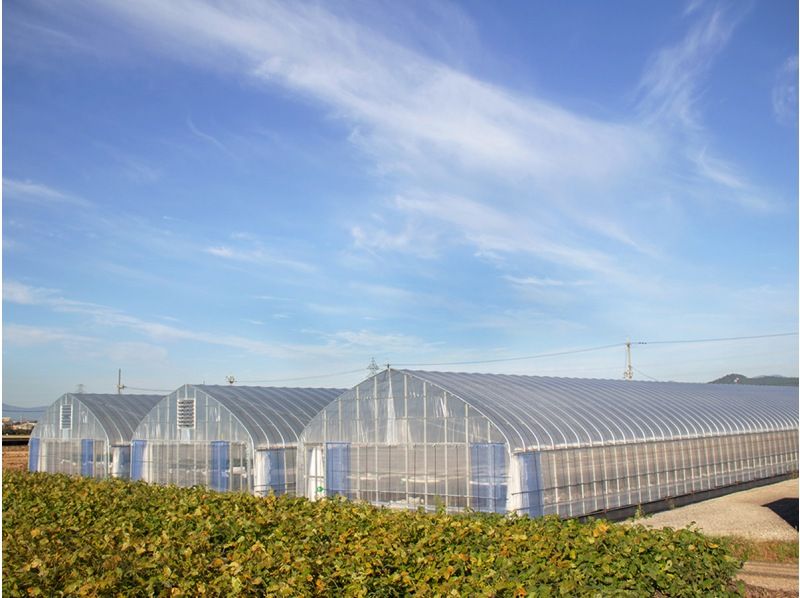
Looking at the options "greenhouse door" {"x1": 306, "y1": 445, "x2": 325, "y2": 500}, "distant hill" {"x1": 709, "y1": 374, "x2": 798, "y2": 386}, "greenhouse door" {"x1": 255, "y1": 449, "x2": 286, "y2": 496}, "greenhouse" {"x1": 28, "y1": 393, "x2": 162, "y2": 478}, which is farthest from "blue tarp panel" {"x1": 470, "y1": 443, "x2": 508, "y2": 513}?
"distant hill" {"x1": 709, "y1": 374, "x2": 798, "y2": 386}

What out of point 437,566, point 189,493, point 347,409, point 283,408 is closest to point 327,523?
point 437,566

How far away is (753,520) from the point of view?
3061 centimetres

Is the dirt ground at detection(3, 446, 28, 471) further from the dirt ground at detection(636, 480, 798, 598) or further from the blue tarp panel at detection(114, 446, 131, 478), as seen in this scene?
the dirt ground at detection(636, 480, 798, 598)

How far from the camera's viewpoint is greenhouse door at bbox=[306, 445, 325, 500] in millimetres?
32578

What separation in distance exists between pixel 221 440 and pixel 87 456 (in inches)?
501

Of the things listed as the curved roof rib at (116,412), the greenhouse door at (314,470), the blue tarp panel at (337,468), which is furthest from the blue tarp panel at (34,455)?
the blue tarp panel at (337,468)

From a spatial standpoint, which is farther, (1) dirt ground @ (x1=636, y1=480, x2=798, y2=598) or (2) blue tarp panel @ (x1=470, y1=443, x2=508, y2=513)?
(2) blue tarp panel @ (x1=470, y1=443, x2=508, y2=513)

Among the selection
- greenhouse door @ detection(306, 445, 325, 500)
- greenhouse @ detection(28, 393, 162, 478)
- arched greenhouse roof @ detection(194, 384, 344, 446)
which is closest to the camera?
greenhouse door @ detection(306, 445, 325, 500)

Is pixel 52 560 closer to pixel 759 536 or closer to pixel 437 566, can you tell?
pixel 437 566

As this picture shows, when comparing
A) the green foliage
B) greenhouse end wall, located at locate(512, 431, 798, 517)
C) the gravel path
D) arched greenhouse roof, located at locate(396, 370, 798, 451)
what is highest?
arched greenhouse roof, located at locate(396, 370, 798, 451)

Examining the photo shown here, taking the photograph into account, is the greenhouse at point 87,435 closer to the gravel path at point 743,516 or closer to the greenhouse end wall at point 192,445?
the greenhouse end wall at point 192,445

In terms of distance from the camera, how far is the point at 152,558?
31.2 ft

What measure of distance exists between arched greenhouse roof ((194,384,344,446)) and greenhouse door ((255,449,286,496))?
22.6 inches

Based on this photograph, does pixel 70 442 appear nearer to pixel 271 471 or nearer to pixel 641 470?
pixel 271 471
